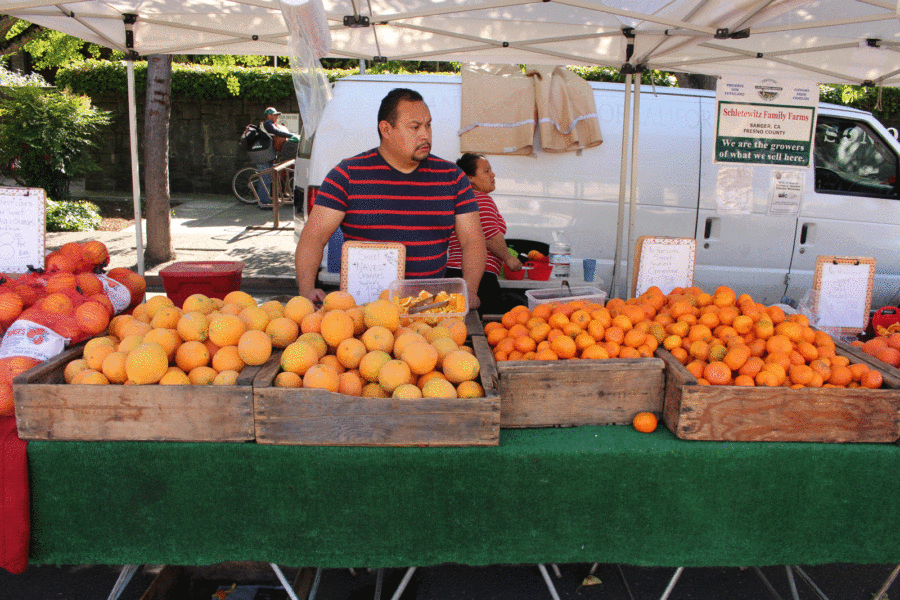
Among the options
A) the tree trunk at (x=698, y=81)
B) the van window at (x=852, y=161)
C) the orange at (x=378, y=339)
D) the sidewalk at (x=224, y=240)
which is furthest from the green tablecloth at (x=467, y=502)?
the tree trunk at (x=698, y=81)

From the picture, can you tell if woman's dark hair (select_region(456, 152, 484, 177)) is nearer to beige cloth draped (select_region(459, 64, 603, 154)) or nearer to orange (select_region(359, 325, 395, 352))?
beige cloth draped (select_region(459, 64, 603, 154))

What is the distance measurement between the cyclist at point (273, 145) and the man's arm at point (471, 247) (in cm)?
934

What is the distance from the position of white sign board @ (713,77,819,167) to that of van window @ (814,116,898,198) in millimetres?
1999

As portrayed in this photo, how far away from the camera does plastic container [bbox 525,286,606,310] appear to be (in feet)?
9.38

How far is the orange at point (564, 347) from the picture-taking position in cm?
216

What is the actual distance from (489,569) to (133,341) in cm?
196

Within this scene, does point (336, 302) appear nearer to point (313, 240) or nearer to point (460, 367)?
point (460, 367)

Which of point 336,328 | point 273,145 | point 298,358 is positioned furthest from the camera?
point 273,145

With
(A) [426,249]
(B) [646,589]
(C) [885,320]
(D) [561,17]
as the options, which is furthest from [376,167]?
(C) [885,320]

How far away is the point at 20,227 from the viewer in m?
2.79

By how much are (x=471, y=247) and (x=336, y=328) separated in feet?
4.24

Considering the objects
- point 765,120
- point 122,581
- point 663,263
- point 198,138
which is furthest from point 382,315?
point 198,138

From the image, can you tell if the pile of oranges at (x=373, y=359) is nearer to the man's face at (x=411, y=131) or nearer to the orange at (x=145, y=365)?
the orange at (x=145, y=365)

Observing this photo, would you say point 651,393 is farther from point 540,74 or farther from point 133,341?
point 540,74
